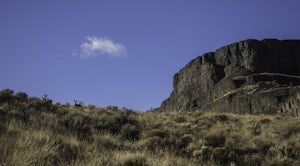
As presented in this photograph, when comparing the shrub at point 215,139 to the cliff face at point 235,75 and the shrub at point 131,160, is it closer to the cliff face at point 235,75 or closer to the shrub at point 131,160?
the shrub at point 131,160

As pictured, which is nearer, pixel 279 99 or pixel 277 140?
pixel 277 140

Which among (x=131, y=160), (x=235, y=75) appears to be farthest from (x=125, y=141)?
(x=235, y=75)

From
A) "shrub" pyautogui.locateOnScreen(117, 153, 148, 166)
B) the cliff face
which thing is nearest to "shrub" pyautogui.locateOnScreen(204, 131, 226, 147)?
"shrub" pyautogui.locateOnScreen(117, 153, 148, 166)

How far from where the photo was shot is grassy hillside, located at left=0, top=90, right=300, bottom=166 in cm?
728

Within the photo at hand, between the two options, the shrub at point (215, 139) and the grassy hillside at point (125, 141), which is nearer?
the grassy hillside at point (125, 141)

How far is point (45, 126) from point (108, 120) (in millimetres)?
3023

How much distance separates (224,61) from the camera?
304ft

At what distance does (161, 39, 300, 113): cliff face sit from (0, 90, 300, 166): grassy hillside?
41910 mm

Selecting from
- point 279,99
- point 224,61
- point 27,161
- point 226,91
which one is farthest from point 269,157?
point 224,61

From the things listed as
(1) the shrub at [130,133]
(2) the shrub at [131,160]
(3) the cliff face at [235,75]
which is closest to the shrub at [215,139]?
(1) the shrub at [130,133]

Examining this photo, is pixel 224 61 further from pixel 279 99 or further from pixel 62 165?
pixel 62 165

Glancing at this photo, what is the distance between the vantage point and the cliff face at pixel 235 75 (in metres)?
60.8

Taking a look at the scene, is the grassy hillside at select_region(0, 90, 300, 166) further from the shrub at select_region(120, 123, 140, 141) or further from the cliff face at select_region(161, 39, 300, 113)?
the cliff face at select_region(161, 39, 300, 113)

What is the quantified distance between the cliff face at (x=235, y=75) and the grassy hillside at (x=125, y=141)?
41910 millimetres
